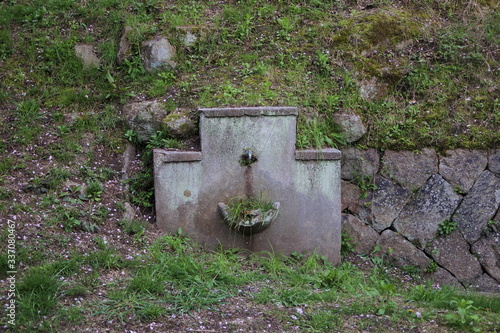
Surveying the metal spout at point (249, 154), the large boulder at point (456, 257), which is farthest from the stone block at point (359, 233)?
the metal spout at point (249, 154)

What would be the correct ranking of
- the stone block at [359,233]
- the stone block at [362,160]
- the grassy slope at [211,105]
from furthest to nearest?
the stone block at [362,160]
the stone block at [359,233]
the grassy slope at [211,105]

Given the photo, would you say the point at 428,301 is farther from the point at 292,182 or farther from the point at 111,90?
the point at 111,90

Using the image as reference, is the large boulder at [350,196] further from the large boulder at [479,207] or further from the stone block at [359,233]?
the large boulder at [479,207]

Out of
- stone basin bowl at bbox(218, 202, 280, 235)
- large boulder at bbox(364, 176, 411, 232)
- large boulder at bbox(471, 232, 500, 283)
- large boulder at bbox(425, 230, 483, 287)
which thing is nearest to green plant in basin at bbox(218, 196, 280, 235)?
stone basin bowl at bbox(218, 202, 280, 235)

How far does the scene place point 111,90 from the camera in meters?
5.55

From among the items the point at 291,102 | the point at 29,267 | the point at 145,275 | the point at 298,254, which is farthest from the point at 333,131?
the point at 29,267

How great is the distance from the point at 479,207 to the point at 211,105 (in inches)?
115

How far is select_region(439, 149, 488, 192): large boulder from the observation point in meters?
5.30

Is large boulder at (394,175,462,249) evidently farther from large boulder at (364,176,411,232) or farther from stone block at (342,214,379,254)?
stone block at (342,214,379,254)

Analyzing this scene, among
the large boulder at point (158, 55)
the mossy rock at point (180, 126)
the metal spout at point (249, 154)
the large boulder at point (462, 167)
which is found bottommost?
the large boulder at point (462, 167)

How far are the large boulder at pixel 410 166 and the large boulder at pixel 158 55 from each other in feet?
8.29

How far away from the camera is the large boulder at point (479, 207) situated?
5.25 metres

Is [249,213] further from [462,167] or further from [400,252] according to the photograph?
[462,167]

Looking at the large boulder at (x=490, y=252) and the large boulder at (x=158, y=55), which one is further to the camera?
the large boulder at (x=158, y=55)
